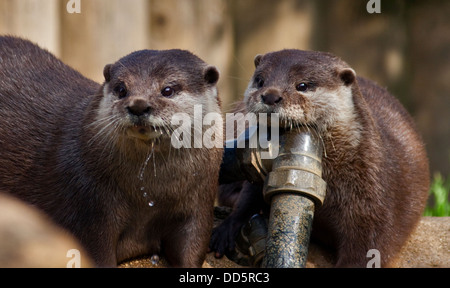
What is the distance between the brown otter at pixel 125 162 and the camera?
2.97 metres

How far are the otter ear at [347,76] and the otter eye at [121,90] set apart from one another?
1001 millimetres

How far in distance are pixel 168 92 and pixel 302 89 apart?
2.01ft

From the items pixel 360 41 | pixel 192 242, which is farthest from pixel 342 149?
pixel 360 41

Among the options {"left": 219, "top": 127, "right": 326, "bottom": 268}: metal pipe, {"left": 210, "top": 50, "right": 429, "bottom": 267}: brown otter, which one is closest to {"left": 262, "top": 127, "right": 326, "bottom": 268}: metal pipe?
{"left": 219, "top": 127, "right": 326, "bottom": 268}: metal pipe

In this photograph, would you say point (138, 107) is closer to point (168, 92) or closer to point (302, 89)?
point (168, 92)

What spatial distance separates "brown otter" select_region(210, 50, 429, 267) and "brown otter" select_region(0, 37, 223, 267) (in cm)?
31

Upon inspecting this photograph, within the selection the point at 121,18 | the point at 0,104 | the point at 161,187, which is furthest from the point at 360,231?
the point at 121,18

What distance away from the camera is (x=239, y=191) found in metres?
4.05

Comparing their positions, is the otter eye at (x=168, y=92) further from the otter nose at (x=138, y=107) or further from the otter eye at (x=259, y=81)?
the otter eye at (x=259, y=81)

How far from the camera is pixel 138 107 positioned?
277 cm

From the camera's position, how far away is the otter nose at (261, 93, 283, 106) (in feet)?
10.2

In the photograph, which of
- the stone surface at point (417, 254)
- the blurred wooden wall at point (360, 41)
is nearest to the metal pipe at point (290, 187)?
the stone surface at point (417, 254)
